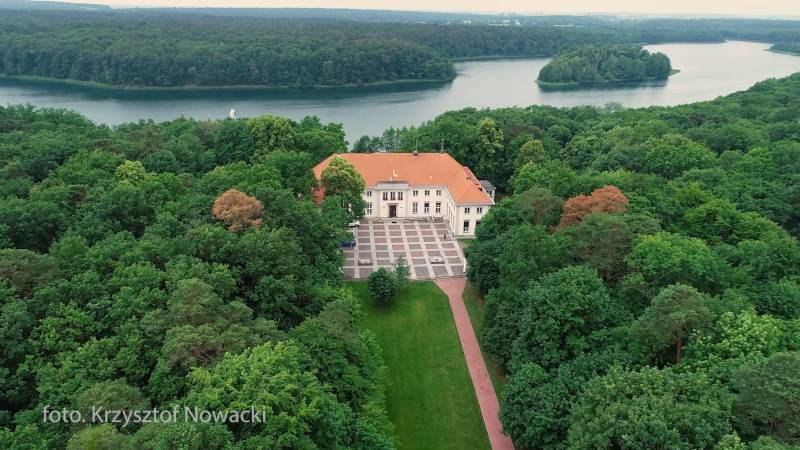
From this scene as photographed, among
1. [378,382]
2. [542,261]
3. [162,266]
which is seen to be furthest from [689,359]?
[162,266]

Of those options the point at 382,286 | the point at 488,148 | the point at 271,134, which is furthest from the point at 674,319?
the point at 271,134

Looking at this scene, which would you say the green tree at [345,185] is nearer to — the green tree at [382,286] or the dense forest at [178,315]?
the dense forest at [178,315]

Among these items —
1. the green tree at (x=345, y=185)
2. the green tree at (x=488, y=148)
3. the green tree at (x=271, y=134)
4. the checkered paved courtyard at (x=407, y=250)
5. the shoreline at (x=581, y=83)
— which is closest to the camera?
the checkered paved courtyard at (x=407, y=250)

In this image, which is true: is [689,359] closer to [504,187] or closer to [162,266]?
[162,266]

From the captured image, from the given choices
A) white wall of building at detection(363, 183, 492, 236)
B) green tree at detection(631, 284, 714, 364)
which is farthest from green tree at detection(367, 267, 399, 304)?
green tree at detection(631, 284, 714, 364)

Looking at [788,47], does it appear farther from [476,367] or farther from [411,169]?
[476,367]

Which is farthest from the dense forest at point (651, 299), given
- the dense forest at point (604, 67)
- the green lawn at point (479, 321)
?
the dense forest at point (604, 67)

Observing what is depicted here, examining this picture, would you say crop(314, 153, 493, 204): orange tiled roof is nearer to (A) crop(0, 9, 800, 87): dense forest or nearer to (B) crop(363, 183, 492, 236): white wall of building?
(B) crop(363, 183, 492, 236): white wall of building
